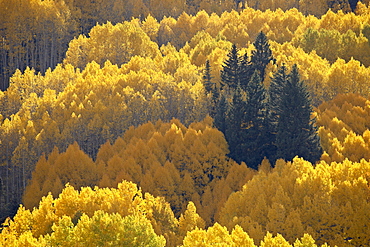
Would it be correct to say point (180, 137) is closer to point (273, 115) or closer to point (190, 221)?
point (273, 115)

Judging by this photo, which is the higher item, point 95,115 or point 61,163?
point 95,115

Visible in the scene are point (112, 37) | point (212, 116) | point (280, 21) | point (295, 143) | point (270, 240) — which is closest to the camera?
point (270, 240)

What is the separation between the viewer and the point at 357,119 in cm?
11756

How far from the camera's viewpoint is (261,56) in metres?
131

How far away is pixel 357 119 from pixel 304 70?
16823mm

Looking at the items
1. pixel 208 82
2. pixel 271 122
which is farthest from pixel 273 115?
pixel 208 82

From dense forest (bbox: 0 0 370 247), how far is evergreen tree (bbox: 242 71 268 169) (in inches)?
8.0

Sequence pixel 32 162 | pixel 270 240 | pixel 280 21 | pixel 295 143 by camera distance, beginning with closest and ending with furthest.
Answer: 1. pixel 270 240
2. pixel 295 143
3. pixel 32 162
4. pixel 280 21

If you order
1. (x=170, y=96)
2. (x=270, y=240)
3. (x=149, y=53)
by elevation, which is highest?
(x=149, y=53)

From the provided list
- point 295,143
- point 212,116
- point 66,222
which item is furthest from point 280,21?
point 66,222

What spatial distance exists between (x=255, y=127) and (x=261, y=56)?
27696mm

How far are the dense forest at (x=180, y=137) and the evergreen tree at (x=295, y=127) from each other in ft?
0.62

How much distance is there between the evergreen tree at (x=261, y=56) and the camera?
130 meters

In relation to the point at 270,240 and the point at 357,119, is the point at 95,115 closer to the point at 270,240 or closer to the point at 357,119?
the point at 357,119
